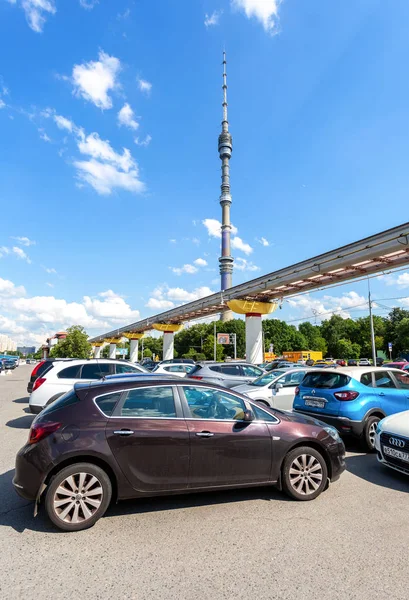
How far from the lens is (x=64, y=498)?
3604 mm

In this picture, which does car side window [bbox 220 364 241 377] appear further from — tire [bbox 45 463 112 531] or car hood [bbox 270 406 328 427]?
tire [bbox 45 463 112 531]

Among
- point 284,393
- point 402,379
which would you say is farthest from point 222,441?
point 284,393

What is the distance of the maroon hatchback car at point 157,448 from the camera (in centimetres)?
364

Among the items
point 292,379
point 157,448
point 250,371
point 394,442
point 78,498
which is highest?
point 250,371

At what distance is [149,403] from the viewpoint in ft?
13.5

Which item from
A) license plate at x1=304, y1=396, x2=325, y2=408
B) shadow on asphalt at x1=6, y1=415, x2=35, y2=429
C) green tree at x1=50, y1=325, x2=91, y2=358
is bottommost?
shadow on asphalt at x1=6, y1=415, x2=35, y2=429

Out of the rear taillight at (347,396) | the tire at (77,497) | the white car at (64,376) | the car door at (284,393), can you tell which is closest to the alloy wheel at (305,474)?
the tire at (77,497)

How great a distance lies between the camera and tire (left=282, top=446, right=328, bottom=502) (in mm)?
4340

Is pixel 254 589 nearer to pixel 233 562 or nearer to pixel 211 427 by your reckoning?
pixel 233 562

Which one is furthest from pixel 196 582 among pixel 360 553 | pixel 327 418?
pixel 327 418

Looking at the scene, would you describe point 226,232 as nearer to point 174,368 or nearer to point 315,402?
point 174,368

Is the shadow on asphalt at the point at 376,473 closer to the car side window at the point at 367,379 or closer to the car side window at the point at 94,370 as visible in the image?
the car side window at the point at 367,379

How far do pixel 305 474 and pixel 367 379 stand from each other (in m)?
3.25

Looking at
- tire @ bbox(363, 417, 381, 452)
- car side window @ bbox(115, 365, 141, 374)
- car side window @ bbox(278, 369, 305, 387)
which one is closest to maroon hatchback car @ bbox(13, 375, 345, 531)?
tire @ bbox(363, 417, 381, 452)
